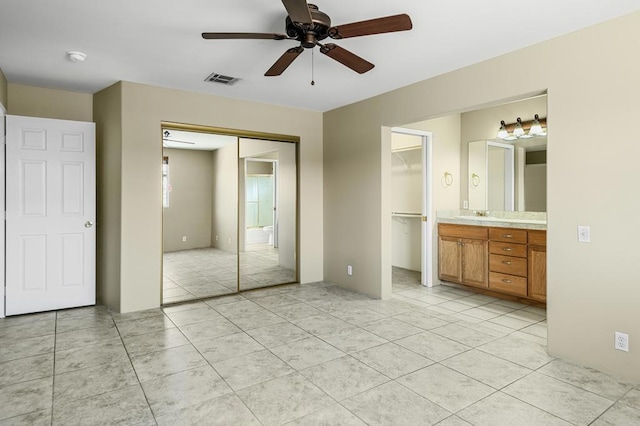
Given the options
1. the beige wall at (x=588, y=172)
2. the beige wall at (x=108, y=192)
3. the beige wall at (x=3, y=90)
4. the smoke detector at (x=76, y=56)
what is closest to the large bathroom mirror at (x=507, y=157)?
the beige wall at (x=588, y=172)

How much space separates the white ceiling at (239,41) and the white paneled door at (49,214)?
630mm

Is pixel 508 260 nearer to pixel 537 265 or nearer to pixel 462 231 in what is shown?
pixel 537 265

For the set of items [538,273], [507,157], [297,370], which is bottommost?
[297,370]

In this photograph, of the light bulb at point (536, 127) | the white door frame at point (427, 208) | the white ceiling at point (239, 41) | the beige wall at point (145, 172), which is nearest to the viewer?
the white ceiling at point (239, 41)

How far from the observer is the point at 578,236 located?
9.32 ft

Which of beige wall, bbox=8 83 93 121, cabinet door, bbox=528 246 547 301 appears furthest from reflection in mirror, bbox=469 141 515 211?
beige wall, bbox=8 83 93 121

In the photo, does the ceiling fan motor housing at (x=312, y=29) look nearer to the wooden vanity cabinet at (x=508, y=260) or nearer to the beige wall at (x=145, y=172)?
the beige wall at (x=145, y=172)

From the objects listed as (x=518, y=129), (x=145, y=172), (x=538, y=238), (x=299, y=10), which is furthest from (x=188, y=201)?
(x=518, y=129)

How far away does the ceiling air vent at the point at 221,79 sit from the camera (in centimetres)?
393

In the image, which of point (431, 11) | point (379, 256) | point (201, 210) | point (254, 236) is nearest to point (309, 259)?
point (254, 236)

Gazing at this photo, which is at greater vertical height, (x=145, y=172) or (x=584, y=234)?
(x=145, y=172)

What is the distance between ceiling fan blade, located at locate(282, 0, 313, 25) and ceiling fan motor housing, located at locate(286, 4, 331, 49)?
16 centimetres

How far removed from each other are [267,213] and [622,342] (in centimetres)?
405

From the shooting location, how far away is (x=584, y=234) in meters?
2.81
